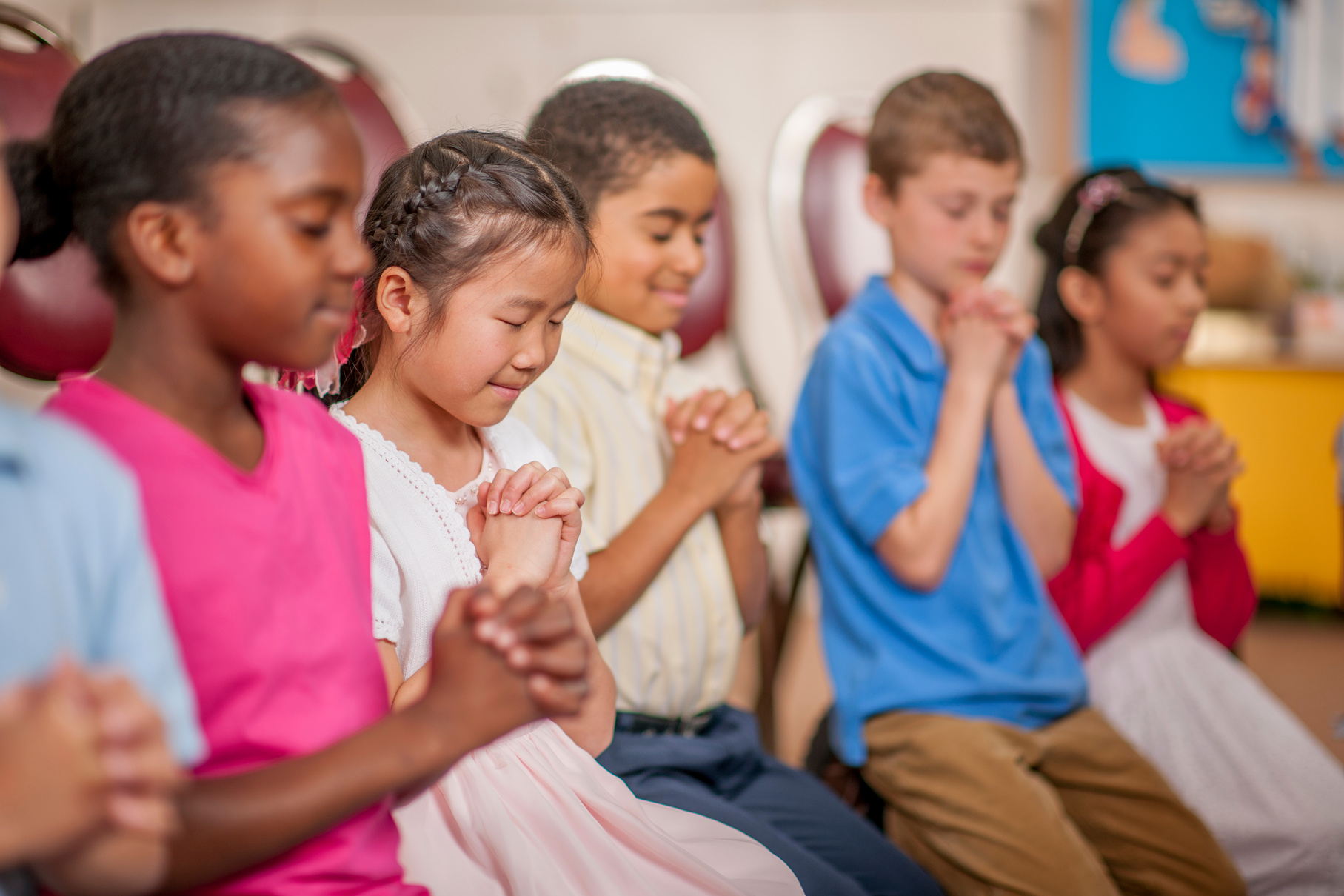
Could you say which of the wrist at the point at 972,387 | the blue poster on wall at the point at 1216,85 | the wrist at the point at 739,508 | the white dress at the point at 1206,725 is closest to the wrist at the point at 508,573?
the wrist at the point at 739,508

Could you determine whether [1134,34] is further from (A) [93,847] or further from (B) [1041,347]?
(A) [93,847]

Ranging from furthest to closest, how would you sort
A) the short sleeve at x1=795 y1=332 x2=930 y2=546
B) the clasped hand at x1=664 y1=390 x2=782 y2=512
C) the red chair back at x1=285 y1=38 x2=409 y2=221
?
1. the red chair back at x1=285 y1=38 x2=409 y2=221
2. the short sleeve at x1=795 y1=332 x2=930 y2=546
3. the clasped hand at x1=664 y1=390 x2=782 y2=512

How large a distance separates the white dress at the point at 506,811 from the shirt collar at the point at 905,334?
0.60 metres

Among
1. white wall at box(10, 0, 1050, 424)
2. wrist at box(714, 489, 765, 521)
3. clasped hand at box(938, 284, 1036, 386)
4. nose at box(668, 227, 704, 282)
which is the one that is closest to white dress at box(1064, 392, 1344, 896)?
clasped hand at box(938, 284, 1036, 386)

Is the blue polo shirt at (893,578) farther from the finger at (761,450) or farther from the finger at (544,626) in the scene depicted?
the finger at (544,626)

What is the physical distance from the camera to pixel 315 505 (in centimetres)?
61

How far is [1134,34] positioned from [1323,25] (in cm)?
55

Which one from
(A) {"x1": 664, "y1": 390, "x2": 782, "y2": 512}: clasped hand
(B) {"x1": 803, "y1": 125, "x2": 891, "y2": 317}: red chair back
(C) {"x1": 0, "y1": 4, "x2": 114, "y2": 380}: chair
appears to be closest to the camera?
(C) {"x1": 0, "y1": 4, "x2": 114, "y2": 380}: chair

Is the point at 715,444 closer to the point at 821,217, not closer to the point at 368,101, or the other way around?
the point at 368,101

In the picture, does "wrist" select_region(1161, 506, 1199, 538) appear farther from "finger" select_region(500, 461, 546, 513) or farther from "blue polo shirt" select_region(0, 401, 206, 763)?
"blue polo shirt" select_region(0, 401, 206, 763)

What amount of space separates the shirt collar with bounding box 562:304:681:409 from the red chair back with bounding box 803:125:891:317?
88cm

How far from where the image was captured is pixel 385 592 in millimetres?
720

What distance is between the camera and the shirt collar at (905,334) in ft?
4.09

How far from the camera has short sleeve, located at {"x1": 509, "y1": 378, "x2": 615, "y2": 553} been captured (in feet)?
3.18
